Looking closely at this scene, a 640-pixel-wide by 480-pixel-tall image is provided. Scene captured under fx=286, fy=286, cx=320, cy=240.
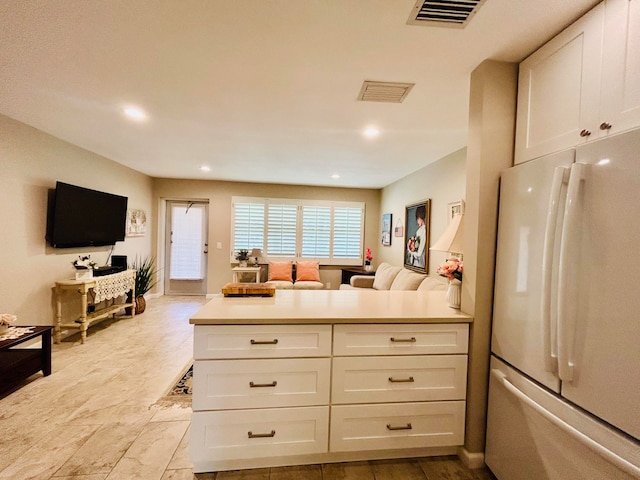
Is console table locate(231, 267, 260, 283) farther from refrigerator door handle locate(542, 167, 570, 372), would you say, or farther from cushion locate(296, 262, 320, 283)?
refrigerator door handle locate(542, 167, 570, 372)

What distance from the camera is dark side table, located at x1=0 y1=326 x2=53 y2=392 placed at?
230cm

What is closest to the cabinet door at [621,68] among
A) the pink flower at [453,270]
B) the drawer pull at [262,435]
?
the pink flower at [453,270]

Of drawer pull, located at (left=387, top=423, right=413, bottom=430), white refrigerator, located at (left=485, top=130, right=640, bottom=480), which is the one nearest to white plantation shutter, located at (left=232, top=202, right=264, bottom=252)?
drawer pull, located at (left=387, top=423, right=413, bottom=430)

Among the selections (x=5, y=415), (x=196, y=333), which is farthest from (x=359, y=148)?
(x=5, y=415)

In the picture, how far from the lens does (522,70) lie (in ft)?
5.46

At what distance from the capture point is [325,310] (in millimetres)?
1784

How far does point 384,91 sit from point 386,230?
3968 mm

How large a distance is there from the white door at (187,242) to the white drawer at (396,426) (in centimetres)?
517

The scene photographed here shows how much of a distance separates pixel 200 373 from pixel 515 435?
1.66m

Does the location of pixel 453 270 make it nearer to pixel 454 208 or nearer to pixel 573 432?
pixel 573 432

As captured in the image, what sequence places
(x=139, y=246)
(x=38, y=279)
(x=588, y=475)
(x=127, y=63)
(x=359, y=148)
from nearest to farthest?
1. (x=588, y=475)
2. (x=127, y=63)
3. (x=38, y=279)
4. (x=359, y=148)
5. (x=139, y=246)

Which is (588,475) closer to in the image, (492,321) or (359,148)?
(492,321)

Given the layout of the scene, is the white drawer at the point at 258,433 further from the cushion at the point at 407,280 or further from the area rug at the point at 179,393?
the cushion at the point at 407,280

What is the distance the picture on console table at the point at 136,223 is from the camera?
16.4 feet
